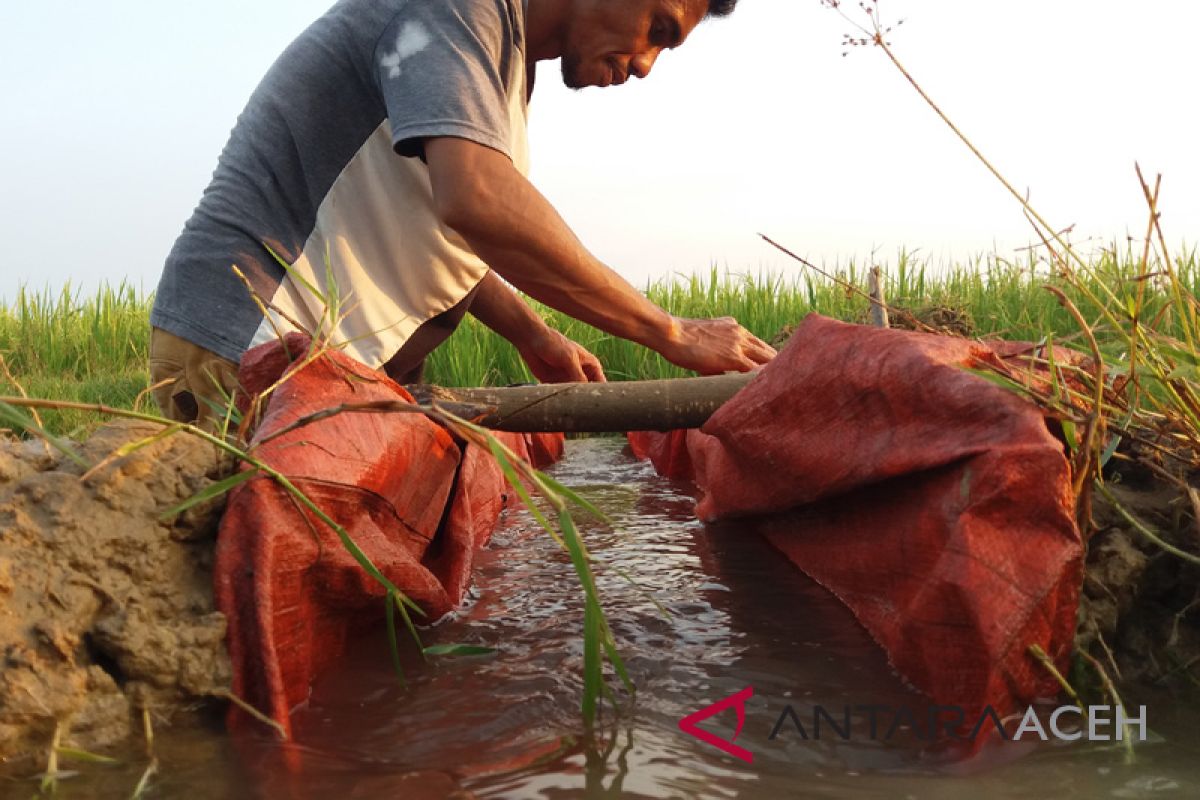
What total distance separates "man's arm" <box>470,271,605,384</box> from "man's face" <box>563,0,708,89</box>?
0.87 meters

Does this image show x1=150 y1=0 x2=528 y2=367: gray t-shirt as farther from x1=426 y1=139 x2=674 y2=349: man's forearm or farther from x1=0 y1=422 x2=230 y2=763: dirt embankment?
x1=0 y1=422 x2=230 y2=763: dirt embankment

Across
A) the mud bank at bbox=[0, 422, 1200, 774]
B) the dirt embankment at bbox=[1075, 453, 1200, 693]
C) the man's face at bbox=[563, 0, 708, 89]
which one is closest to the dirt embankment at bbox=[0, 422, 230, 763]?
the mud bank at bbox=[0, 422, 1200, 774]

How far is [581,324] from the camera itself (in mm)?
5730

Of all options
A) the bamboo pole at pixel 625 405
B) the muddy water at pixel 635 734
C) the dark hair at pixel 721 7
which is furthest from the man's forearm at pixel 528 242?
the dark hair at pixel 721 7

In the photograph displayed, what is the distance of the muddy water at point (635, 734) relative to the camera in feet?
3.65

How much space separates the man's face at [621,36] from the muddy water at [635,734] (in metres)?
1.68

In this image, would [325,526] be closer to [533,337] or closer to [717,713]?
[717,713]

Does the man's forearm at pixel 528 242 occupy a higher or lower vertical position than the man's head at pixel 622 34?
lower

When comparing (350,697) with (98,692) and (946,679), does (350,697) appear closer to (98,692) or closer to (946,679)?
(98,692)

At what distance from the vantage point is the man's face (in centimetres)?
274

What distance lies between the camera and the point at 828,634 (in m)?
1.65

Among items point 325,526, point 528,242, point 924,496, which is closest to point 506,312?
point 528,242

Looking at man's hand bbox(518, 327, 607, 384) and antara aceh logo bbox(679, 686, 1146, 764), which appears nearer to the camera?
antara aceh logo bbox(679, 686, 1146, 764)

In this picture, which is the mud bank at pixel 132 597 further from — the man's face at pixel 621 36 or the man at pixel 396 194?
the man's face at pixel 621 36
